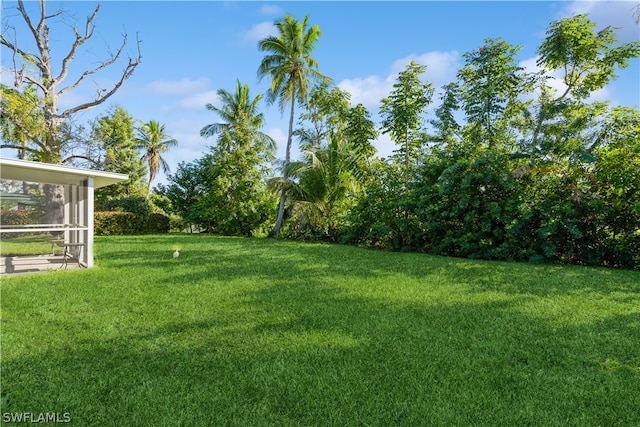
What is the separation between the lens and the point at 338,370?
10.00ft

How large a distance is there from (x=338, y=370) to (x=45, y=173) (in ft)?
25.0

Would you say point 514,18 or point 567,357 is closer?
point 567,357

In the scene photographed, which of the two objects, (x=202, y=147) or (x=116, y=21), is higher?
(x=116, y=21)

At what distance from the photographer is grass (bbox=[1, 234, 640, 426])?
251cm

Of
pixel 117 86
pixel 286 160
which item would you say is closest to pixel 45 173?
pixel 286 160

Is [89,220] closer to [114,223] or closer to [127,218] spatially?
[114,223]

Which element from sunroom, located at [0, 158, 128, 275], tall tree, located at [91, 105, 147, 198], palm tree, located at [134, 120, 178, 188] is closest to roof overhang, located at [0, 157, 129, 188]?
sunroom, located at [0, 158, 128, 275]

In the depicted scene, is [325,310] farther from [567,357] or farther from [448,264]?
[448,264]

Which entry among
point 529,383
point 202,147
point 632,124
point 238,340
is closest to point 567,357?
point 529,383

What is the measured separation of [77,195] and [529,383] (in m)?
9.22

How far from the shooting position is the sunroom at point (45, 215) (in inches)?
288

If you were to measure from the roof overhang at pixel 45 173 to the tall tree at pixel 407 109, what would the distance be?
8016 mm

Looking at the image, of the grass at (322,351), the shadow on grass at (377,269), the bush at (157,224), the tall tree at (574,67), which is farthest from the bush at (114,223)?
the tall tree at (574,67)

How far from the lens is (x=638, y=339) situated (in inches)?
148
